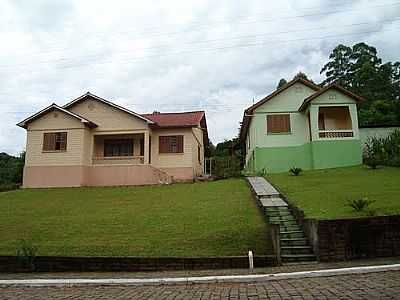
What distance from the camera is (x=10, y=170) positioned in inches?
1711

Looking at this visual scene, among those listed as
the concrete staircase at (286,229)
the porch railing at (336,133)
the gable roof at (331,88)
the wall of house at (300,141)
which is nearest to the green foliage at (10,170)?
the wall of house at (300,141)

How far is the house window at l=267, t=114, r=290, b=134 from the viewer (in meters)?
27.6

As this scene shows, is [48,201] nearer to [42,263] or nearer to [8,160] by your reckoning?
[42,263]

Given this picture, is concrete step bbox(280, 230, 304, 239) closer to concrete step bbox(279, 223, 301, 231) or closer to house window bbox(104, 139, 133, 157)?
concrete step bbox(279, 223, 301, 231)

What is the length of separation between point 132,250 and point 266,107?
19631mm

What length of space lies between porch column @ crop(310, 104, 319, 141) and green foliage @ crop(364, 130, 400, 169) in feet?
11.6

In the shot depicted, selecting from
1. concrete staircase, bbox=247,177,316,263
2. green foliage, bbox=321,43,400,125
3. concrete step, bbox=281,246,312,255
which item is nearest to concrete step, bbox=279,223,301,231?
concrete staircase, bbox=247,177,316,263

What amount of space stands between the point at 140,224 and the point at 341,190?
8.13 metres

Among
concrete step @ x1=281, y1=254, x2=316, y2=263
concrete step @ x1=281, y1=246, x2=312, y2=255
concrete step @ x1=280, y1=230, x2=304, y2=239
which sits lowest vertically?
concrete step @ x1=281, y1=254, x2=316, y2=263

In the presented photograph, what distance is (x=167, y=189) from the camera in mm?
21922

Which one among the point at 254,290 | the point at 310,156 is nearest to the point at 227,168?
the point at 310,156

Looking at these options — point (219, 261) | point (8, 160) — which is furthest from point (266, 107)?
point (8, 160)

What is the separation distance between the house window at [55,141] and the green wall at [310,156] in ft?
43.0

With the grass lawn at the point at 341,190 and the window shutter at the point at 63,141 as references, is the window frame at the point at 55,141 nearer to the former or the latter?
the window shutter at the point at 63,141
